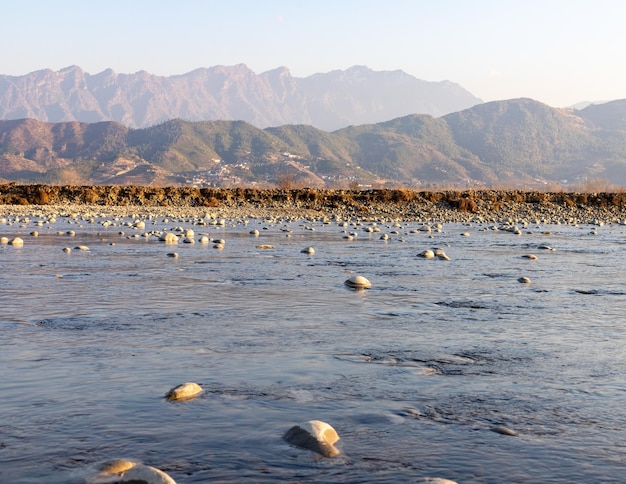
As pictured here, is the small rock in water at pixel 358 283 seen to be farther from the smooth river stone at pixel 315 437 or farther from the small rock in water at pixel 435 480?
the small rock in water at pixel 435 480

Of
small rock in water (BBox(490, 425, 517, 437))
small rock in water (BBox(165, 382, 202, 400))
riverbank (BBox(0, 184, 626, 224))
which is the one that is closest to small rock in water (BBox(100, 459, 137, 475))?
small rock in water (BBox(165, 382, 202, 400))

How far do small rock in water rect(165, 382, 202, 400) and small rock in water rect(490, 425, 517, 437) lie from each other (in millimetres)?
2316

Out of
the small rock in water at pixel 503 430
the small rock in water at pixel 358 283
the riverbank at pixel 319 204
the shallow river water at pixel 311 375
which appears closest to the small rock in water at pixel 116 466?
the shallow river water at pixel 311 375

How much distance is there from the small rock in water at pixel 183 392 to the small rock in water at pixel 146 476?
67.5 inches

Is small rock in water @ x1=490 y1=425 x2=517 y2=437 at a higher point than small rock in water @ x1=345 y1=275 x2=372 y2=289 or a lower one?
lower

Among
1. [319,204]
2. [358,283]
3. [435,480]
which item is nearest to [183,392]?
[435,480]

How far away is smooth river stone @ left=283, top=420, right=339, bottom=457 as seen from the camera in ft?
15.4

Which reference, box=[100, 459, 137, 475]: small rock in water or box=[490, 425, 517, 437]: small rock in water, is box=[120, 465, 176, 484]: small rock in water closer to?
box=[100, 459, 137, 475]: small rock in water

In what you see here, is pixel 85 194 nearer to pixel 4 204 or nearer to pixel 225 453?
pixel 4 204

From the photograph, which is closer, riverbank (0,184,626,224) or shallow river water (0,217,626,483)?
shallow river water (0,217,626,483)

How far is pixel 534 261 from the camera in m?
18.8

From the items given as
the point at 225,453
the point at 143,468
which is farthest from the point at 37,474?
the point at 225,453

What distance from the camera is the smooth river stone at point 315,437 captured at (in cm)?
471

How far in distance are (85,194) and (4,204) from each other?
5.14 meters
